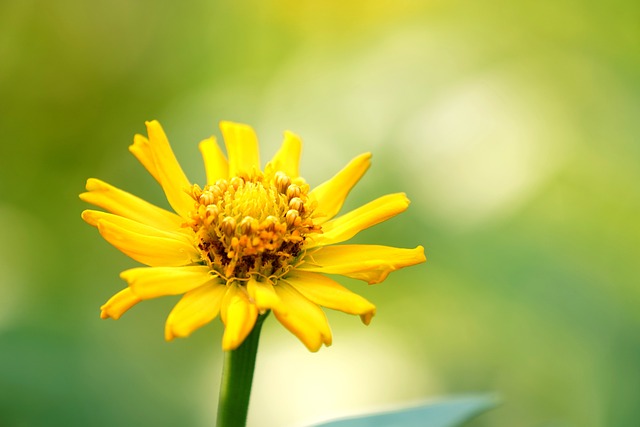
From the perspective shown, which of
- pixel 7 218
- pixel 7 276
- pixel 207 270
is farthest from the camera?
pixel 7 218

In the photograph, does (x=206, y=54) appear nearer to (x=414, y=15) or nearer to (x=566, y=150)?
(x=414, y=15)

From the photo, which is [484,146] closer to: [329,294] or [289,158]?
[289,158]

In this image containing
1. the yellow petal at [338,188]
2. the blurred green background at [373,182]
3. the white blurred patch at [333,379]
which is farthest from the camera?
the white blurred patch at [333,379]

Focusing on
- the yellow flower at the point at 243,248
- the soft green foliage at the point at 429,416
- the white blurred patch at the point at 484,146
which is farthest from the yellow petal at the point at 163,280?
the white blurred patch at the point at 484,146

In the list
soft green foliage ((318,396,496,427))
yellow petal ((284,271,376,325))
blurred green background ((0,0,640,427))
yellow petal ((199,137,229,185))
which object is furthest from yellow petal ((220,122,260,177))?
blurred green background ((0,0,640,427))

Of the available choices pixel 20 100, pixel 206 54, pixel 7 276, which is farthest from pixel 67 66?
pixel 7 276

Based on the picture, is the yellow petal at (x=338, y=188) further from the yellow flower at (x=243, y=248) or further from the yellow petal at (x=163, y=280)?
the yellow petal at (x=163, y=280)

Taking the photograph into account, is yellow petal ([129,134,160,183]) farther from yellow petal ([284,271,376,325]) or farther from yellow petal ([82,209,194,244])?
yellow petal ([284,271,376,325])
